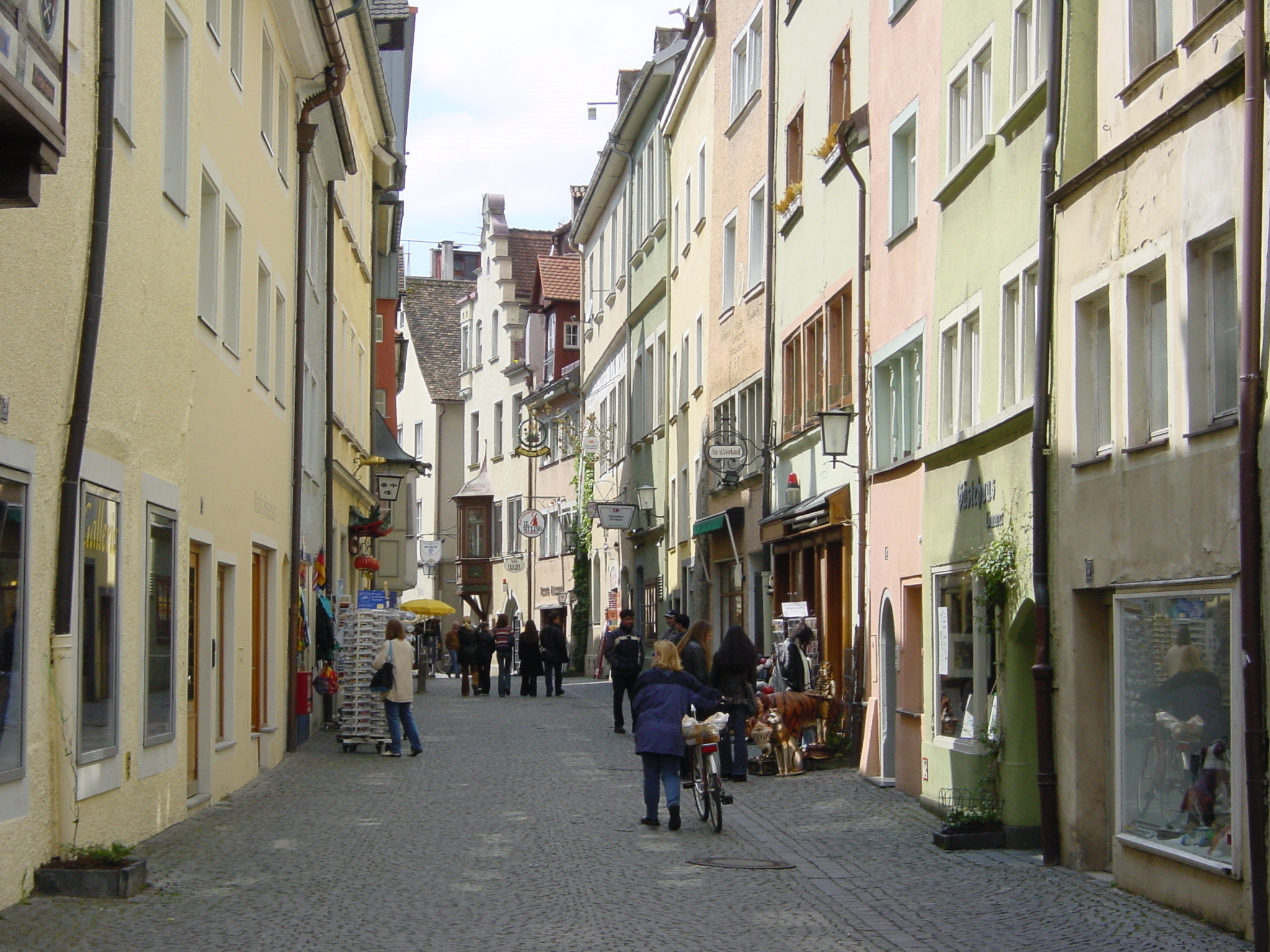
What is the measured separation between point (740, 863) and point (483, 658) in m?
26.0

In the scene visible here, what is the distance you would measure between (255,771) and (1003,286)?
9578mm

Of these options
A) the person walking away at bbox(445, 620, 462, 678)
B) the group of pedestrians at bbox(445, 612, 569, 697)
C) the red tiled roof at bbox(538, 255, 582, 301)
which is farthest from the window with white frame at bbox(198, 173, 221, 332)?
the red tiled roof at bbox(538, 255, 582, 301)

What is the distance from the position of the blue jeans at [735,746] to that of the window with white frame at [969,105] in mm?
6102

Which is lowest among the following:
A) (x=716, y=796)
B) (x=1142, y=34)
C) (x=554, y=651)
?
(x=716, y=796)

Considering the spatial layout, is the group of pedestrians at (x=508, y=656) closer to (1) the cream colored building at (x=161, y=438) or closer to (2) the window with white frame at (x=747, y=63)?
(2) the window with white frame at (x=747, y=63)

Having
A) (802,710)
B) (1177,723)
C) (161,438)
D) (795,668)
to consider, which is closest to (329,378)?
(795,668)

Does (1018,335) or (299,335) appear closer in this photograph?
(1018,335)

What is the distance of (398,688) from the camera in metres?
A: 21.0

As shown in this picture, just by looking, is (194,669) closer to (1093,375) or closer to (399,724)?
(399,724)

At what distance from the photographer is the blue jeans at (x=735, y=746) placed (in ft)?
61.2

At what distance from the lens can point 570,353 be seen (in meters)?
54.0

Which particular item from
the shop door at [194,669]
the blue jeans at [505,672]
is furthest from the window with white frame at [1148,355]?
the blue jeans at [505,672]

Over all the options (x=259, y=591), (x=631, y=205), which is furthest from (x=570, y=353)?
(x=259, y=591)

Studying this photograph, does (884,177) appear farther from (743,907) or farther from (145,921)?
(145,921)
